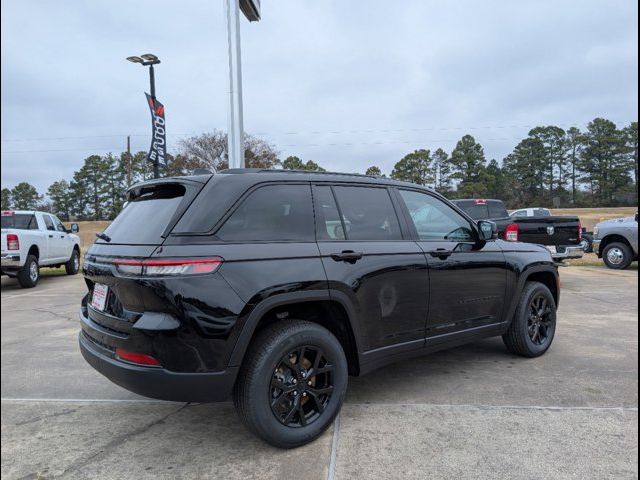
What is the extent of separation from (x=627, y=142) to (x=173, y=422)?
7767 centimetres

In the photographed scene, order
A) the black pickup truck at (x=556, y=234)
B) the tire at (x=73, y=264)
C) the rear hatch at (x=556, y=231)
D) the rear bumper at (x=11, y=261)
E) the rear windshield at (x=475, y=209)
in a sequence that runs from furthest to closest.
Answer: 1. the tire at (x=73, y=264)
2. the rear windshield at (x=475, y=209)
3. the rear bumper at (x=11, y=261)
4. the rear hatch at (x=556, y=231)
5. the black pickup truck at (x=556, y=234)

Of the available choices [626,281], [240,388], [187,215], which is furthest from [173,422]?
[626,281]

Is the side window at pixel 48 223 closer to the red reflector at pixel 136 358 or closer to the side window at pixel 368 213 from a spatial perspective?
the red reflector at pixel 136 358

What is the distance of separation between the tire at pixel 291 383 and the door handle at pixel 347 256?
460 millimetres

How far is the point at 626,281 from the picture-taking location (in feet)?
33.2

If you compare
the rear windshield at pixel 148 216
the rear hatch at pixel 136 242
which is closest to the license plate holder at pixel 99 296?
the rear hatch at pixel 136 242

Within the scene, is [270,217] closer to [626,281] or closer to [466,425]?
[466,425]

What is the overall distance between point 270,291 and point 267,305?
83mm

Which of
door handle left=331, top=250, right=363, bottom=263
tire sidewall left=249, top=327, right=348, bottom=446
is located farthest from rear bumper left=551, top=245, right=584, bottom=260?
tire sidewall left=249, top=327, right=348, bottom=446

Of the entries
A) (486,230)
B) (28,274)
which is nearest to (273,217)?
(486,230)

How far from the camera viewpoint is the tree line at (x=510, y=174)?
6469 cm

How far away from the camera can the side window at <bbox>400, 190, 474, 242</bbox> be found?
12.8ft

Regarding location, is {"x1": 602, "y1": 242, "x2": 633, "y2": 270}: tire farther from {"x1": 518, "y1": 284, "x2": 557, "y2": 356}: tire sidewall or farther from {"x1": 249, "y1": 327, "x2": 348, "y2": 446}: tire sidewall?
{"x1": 249, "y1": 327, "x2": 348, "y2": 446}: tire sidewall

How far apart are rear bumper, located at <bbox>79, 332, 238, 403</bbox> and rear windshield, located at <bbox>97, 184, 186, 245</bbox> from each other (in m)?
0.73
